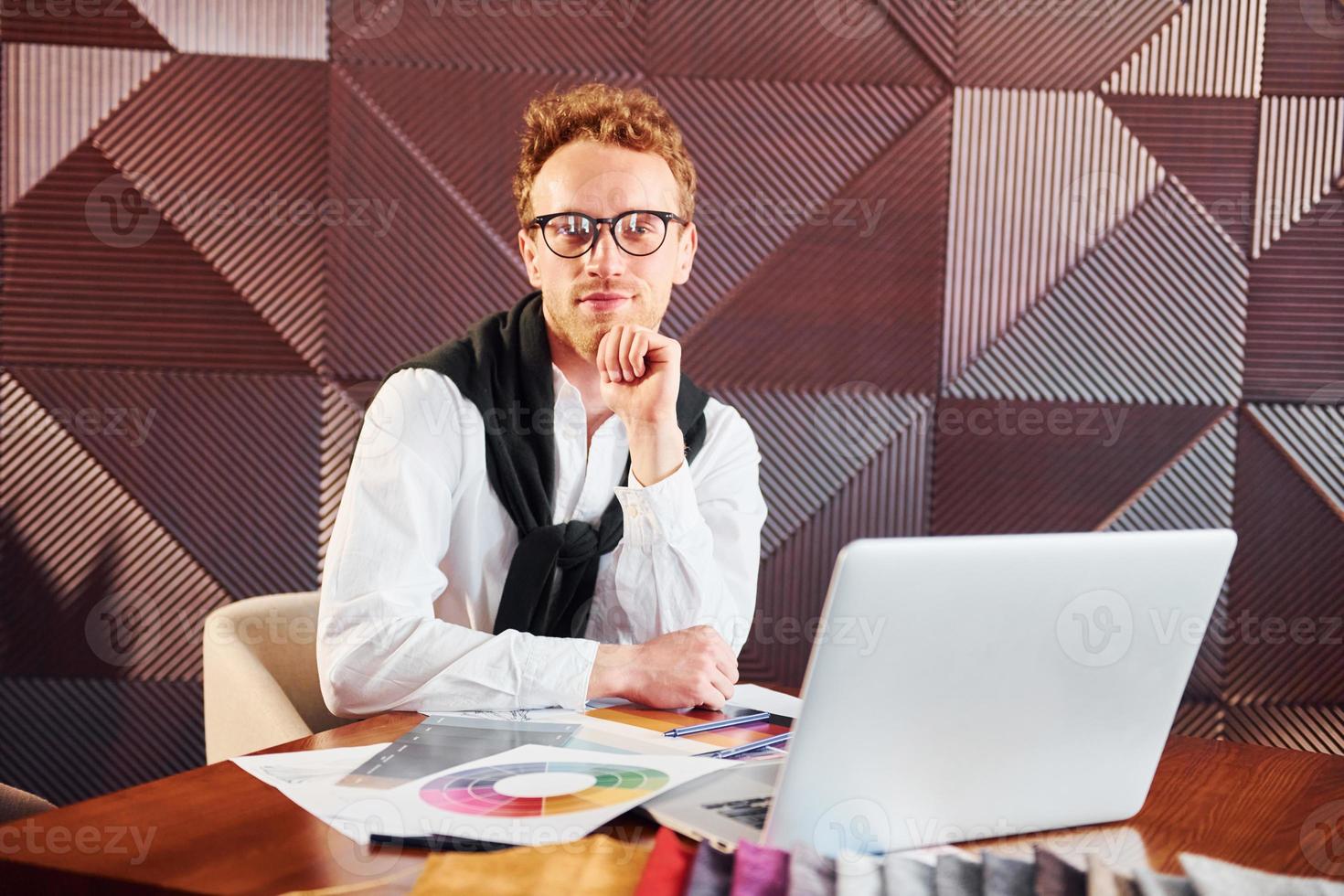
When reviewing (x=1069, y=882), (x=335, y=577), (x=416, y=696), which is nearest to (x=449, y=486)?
(x=335, y=577)

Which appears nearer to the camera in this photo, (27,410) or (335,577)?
(335,577)

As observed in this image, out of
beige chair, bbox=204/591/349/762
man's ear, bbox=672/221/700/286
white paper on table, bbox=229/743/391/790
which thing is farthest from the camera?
man's ear, bbox=672/221/700/286

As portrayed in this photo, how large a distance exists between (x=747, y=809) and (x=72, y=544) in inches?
122

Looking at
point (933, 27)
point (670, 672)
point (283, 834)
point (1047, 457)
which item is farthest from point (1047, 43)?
point (283, 834)

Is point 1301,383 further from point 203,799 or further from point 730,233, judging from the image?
point 203,799

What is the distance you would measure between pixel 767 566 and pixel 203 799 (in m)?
2.59

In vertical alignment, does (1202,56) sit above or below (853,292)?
above

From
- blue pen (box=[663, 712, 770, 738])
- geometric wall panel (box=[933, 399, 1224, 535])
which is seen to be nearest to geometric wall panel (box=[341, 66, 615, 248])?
geometric wall panel (box=[933, 399, 1224, 535])

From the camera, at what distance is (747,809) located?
4.06 ft

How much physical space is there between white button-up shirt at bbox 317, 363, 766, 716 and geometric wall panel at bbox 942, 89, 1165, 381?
1.42m

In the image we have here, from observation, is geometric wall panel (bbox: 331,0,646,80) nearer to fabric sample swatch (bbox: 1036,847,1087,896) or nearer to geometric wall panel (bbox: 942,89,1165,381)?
geometric wall panel (bbox: 942,89,1165,381)

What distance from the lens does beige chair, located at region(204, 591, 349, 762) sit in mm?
1997

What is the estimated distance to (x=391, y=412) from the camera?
2221 mm

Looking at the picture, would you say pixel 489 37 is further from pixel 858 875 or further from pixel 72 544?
pixel 858 875
